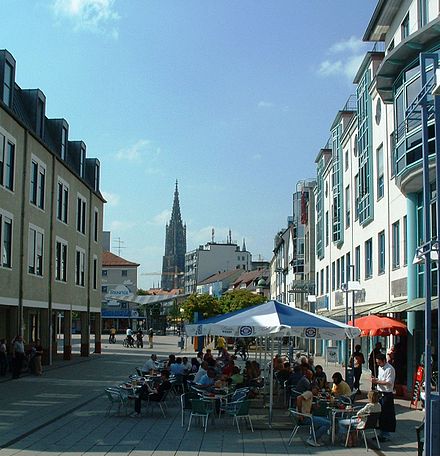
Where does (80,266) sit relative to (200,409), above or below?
above

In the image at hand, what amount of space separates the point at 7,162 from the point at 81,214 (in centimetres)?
1534

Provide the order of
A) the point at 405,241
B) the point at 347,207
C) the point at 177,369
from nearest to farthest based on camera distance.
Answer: the point at 177,369, the point at 405,241, the point at 347,207

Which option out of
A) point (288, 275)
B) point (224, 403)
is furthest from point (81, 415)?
point (288, 275)

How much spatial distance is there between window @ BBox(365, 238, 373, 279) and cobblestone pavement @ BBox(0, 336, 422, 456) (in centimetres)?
1213

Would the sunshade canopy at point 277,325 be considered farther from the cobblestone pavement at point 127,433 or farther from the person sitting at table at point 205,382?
the cobblestone pavement at point 127,433

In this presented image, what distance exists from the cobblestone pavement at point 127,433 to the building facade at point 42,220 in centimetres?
861

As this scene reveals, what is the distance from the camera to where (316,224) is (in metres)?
55.0

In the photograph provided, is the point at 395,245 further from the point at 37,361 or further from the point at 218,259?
the point at 218,259

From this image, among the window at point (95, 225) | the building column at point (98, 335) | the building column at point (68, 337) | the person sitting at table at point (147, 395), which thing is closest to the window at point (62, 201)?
the building column at point (68, 337)

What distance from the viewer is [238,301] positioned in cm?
7075

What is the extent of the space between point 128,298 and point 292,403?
6196cm

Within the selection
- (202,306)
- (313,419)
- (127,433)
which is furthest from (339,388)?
(202,306)

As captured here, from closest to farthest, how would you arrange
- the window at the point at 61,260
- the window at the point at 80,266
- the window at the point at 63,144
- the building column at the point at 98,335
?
the window at the point at 61,260 < the window at the point at 63,144 < the window at the point at 80,266 < the building column at the point at 98,335

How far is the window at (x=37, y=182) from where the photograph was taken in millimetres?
33719
